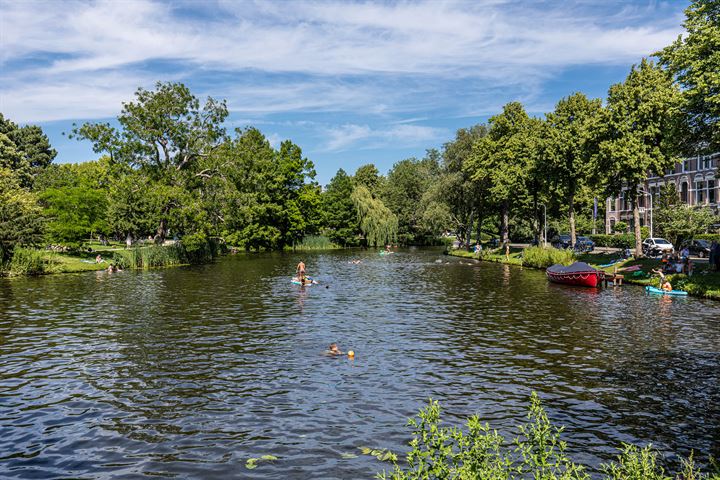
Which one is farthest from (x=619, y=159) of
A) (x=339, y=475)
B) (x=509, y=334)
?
(x=339, y=475)

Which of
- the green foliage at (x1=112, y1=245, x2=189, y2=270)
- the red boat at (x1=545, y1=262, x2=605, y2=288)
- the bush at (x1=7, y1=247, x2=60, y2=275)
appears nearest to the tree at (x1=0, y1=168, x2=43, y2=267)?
the bush at (x1=7, y1=247, x2=60, y2=275)

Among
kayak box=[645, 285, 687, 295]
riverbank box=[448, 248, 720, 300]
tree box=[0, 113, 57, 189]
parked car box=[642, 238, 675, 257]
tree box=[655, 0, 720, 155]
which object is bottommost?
kayak box=[645, 285, 687, 295]

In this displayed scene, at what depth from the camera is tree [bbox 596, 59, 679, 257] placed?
49906 millimetres

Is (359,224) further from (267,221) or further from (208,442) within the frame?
(208,442)

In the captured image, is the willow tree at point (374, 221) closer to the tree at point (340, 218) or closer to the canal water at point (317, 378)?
the tree at point (340, 218)

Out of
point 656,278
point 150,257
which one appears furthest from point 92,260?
point 656,278

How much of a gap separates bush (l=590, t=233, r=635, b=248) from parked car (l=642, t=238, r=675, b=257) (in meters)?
12.4

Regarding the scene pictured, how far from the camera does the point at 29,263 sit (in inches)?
2175

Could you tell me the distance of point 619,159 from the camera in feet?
167

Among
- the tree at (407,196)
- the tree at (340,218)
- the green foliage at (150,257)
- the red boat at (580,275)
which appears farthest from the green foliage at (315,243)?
the red boat at (580,275)

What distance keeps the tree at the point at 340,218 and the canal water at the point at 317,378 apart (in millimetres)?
90287

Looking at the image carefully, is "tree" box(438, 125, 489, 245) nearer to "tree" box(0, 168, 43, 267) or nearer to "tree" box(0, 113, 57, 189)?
"tree" box(0, 168, 43, 267)

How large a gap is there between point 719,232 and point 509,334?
6118cm

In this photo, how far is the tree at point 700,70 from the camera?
106 feet
